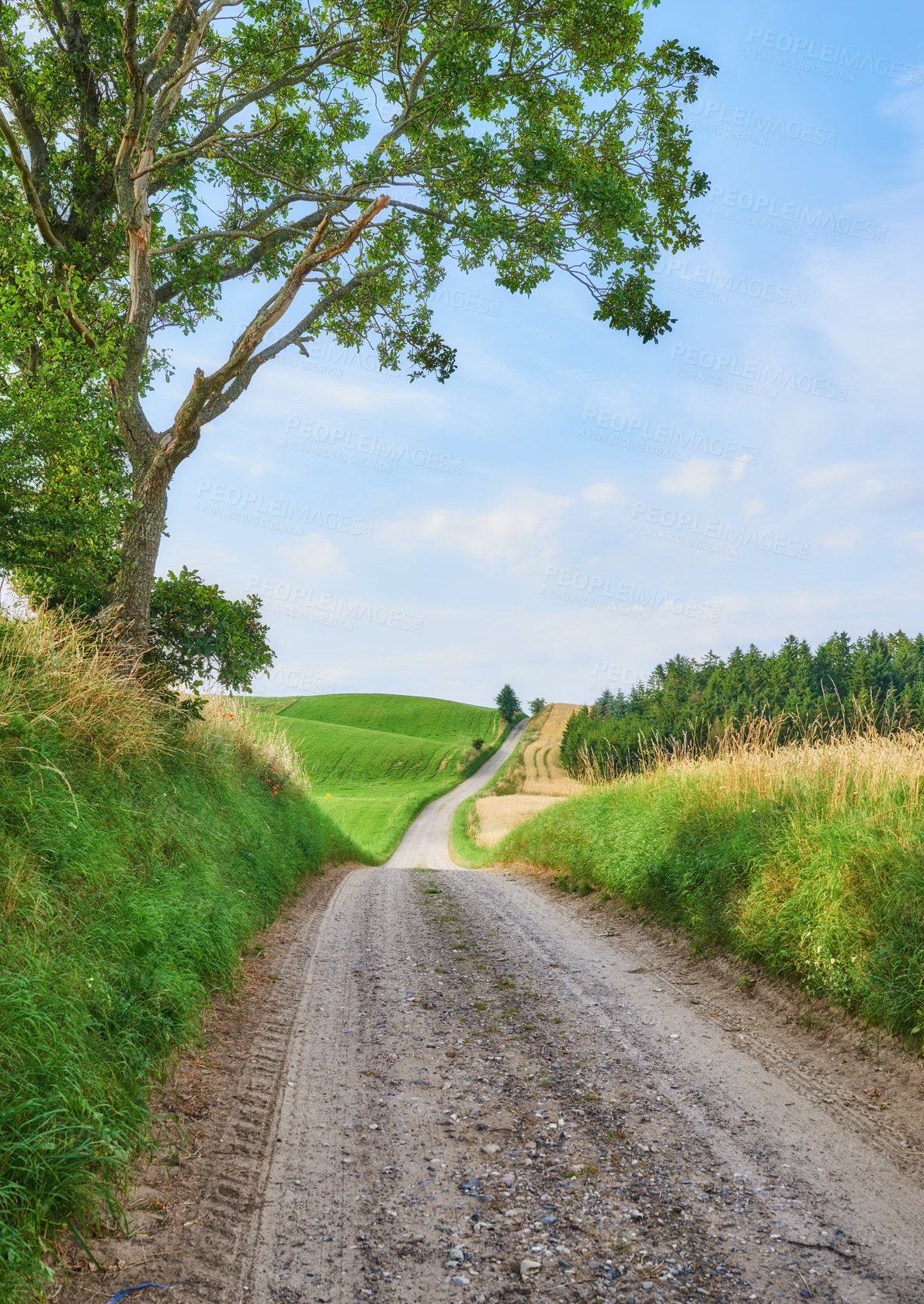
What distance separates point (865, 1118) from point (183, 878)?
18.6ft

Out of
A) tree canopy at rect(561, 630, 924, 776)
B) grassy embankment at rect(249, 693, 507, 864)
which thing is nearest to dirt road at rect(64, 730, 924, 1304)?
grassy embankment at rect(249, 693, 507, 864)

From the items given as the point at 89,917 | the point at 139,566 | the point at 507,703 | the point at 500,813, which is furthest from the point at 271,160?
the point at 507,703

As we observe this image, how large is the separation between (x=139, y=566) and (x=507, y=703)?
8549cm

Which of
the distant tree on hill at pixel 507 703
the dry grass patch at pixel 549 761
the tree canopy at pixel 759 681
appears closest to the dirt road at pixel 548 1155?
the dry grass patch at pixel 549 761

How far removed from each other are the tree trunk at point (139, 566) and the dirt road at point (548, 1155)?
575 cm

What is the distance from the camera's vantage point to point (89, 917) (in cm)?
477

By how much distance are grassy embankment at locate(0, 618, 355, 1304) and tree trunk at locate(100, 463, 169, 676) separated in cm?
101

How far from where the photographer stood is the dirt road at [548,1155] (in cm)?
285

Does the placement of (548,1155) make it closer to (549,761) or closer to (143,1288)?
(143,1288)

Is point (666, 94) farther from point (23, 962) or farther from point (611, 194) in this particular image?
point (23, 962)

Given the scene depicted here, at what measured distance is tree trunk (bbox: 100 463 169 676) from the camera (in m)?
9.80

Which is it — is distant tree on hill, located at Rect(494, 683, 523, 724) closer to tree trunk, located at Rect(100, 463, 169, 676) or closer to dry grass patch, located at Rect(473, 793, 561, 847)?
dry grass patch, located at Rect(473, 793, 561, 847)

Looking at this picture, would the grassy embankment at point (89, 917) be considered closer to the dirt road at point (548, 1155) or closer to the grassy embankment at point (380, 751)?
the dirt road at point (548, 1155)

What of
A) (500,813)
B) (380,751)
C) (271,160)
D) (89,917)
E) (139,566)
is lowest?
(500,813)
